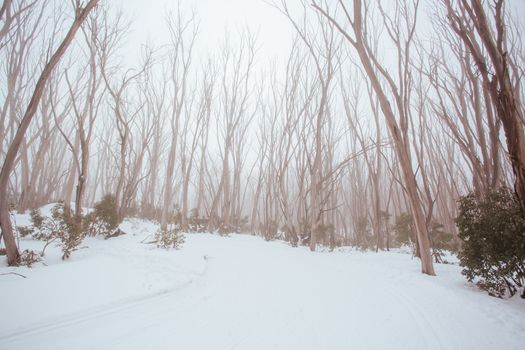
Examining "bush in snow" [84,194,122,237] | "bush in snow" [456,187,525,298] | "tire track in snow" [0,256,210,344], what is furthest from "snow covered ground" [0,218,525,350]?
"bush in snow" [84,194,122,237]

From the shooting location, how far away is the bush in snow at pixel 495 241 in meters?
2.52

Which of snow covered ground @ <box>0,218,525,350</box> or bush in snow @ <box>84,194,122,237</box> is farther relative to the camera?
bush in snow @ <box>84,194,122,237</box>

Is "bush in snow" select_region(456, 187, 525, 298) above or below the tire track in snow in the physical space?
above

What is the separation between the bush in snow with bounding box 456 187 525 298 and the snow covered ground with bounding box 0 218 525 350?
25 centimetres

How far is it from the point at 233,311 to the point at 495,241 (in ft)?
10.0

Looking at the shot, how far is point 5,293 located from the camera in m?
2.08

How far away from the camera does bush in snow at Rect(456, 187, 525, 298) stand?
99.1 inches

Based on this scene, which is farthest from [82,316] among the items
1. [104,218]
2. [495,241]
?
[104,218]

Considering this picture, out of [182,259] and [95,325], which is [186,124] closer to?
[182,259]

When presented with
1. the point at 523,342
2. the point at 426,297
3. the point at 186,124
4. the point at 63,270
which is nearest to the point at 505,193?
the point at 426,297

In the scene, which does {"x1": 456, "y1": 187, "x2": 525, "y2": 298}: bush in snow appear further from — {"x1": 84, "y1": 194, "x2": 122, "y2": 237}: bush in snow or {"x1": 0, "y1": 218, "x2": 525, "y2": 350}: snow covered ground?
{"x1": 84, "y1": 194, "x2": 122, "y2": 237}: bush in snow

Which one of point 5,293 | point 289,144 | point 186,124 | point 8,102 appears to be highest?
point 186,124

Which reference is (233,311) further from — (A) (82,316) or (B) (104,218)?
(B) (104,218)

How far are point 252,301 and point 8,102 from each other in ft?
32.7
